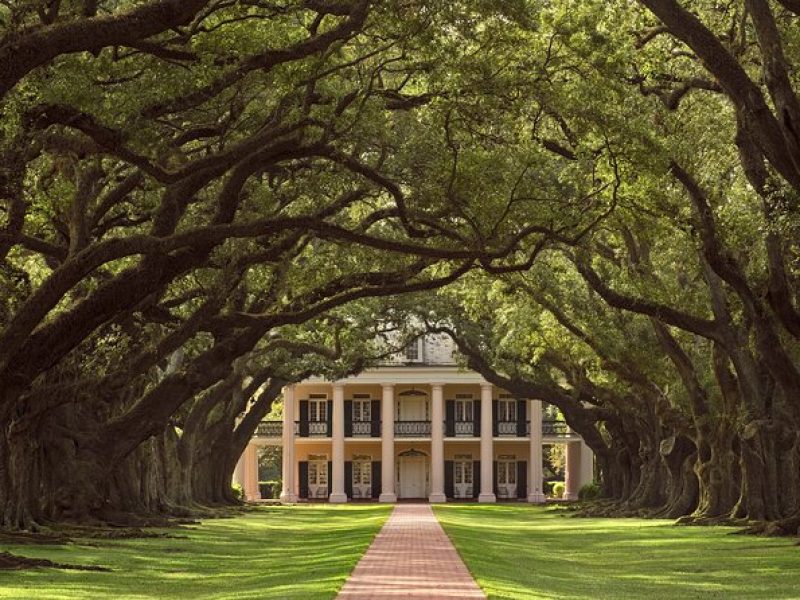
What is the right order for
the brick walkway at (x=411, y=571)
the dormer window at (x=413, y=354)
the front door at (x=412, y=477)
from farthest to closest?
1. the front door at (x=412, y=477)
2. the dormer window at (x=413, y=354)
3. the brick walkway at (x=411, y=571)

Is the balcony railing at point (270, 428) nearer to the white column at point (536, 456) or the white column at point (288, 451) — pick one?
the white column at point (288, 451)

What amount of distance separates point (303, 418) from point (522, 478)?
12.5 metres

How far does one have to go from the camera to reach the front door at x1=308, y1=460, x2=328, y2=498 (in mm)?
86562

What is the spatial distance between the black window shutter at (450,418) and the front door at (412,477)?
2.32 m

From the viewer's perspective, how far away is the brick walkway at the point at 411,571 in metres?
17.8

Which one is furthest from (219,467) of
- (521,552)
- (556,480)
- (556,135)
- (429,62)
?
(556,480)

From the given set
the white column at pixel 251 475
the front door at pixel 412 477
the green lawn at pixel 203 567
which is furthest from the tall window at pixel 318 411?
the green lawn at pixel 203 567

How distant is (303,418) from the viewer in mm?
87000

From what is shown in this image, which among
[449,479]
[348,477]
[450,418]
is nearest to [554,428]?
[450,418]

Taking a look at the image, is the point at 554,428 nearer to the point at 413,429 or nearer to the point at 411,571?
the point at 413,429

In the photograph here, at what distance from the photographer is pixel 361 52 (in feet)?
79.0

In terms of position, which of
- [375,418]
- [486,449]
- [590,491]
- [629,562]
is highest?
[375,418]

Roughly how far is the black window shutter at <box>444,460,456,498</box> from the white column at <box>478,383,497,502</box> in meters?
2.25

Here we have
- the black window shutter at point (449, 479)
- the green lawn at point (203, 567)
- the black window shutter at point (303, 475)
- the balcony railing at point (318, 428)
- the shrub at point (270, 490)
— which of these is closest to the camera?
the green lawn at point (203, 567)
